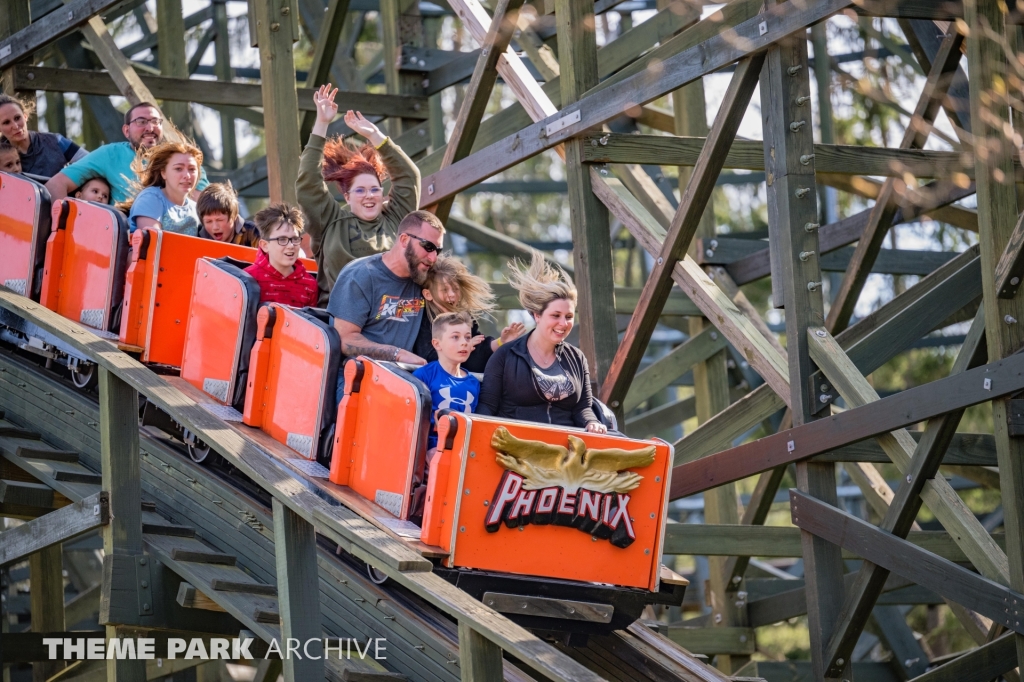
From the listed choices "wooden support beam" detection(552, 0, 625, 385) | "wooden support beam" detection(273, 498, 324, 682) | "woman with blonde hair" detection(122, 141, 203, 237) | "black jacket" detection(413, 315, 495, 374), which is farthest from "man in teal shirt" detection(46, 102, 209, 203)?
"wooden support beam" detection(273, 498, 324, 682)

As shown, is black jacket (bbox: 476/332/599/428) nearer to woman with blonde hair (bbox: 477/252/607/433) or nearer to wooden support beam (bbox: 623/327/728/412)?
woman with blonde hair (bbox: 477/252/607/433)

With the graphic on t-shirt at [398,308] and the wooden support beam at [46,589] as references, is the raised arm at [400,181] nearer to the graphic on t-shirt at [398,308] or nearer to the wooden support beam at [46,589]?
the graphic on t-shirt at [398,308]

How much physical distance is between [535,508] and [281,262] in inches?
89.7

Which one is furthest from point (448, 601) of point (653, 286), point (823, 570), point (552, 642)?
point (653, 286)

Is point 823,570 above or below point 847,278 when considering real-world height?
below

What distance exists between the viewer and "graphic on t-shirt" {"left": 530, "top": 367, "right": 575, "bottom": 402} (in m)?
5.77

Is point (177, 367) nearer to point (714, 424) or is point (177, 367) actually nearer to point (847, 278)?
point (714, 424)

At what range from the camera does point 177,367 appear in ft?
23.8

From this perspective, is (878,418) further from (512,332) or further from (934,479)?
(512,332)

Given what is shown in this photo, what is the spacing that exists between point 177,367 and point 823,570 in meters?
3.34

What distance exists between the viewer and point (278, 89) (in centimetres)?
886

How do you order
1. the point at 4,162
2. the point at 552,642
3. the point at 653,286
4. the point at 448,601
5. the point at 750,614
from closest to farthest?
the point at 448,601 < the point at 552,642 < the point at 653,286 < the point at 4,162 < the point at 750,614

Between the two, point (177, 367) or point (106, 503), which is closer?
point (106, 503)

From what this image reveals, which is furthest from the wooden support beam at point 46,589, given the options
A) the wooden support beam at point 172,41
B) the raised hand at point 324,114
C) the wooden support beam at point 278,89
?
the raised hand at point 324,114
